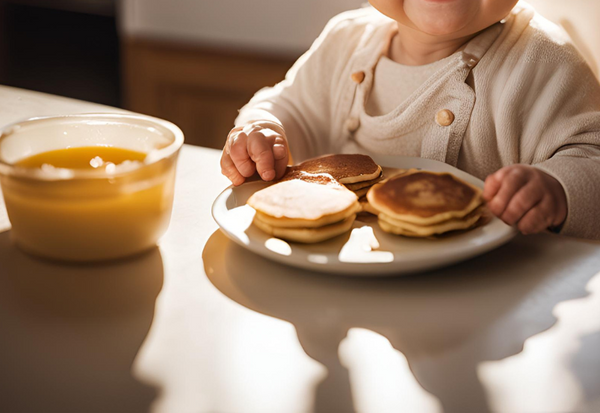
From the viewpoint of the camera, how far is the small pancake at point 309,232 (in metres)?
0.71

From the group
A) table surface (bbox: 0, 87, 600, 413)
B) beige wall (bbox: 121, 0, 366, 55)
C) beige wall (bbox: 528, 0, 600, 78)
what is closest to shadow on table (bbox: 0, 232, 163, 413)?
table surface (bbox: 0, 87, 600, 413)

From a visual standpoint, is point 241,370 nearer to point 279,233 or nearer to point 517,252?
point 279,233

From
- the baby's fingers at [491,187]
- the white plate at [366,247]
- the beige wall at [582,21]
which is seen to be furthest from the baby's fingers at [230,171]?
the beige wall at [582,21]

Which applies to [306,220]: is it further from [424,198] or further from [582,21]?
[582,21]

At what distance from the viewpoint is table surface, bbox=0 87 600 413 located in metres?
0.52

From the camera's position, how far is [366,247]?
2.37ft

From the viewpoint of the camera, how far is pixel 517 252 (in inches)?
29.9

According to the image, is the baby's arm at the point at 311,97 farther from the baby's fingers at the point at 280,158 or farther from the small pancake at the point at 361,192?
the small pancake at the point at 361,192

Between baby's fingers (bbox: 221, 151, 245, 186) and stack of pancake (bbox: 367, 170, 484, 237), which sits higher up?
stack of pancake (bbox: 367, 170, 484, 237)

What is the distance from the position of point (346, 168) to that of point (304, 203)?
0.18 m

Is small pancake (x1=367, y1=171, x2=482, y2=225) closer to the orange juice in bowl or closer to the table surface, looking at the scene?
the table surface

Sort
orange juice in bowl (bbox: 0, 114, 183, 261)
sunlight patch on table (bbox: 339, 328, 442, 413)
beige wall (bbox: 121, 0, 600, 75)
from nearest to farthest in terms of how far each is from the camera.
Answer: sunlight patch on table (bbox: 339, 328, 442, 413) → orange juice in bowl (bbox: 0, 114, 183, 261) → beige wall (bbox: 121, 0, 600, 75)

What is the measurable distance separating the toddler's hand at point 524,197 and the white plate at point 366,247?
0.9 inches

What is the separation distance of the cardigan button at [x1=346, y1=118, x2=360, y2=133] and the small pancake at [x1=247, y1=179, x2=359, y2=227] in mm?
428
